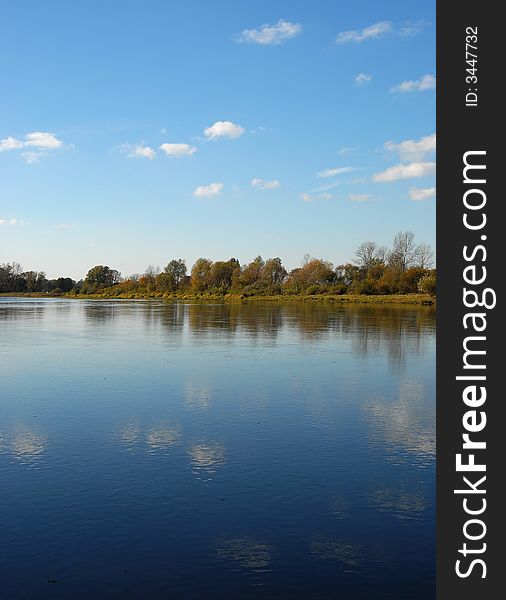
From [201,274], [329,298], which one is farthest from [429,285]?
[201,274]

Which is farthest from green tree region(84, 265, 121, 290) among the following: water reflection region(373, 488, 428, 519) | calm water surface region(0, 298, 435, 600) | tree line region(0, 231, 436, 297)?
water reflection region(373, 488, 428, 519)

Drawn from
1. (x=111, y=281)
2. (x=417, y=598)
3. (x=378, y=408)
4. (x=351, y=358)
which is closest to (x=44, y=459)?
(x=417, y=598)

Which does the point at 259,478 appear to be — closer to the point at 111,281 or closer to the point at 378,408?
the point at 378,408

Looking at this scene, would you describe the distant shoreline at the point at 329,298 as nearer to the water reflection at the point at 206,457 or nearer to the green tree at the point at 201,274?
the green tree at the point at 201,274

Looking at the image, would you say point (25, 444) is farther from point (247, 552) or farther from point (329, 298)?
point (329, 298)

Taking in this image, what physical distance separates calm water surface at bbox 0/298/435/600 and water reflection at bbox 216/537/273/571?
0.9 inches

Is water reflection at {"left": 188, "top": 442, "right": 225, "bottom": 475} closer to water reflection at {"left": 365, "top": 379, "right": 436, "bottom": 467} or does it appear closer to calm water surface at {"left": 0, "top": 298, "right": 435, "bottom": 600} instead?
calm water surface at {"left": 0, "top": 298, "right": 435, "bottom": 600}

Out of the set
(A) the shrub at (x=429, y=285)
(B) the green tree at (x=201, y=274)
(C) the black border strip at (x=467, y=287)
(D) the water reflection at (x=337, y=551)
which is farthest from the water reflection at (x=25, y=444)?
(B) the green tree at (x=201, y=274)

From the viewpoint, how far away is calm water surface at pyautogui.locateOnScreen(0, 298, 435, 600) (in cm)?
631

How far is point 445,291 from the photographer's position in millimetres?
6770

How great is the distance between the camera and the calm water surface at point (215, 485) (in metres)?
6.31

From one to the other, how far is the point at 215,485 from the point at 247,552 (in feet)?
6.84

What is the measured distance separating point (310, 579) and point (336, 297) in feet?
300

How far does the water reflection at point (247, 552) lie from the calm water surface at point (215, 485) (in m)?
0.02
